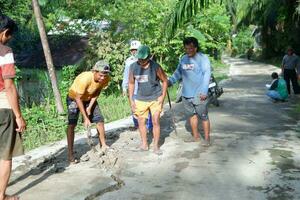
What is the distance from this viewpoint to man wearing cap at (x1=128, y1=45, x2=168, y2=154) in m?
7.43

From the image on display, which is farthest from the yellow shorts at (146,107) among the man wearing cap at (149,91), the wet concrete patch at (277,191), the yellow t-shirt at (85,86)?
the wet concrete patch at (277,191)

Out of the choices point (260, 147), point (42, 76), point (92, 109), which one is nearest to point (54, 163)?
point (92, 109)

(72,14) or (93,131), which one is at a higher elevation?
(72,14)

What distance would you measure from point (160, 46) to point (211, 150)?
1060 cm

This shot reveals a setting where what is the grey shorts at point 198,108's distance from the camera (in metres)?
7.87

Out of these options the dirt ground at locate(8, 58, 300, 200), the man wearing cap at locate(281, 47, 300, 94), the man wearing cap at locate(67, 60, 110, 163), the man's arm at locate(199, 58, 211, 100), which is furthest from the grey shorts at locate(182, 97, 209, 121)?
the man wearing cap at locate(281, 47, 300, 94)

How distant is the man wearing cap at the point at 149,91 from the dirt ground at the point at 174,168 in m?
0.45

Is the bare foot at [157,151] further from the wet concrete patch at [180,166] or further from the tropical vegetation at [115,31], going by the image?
the tropical vegetation at [115,31]

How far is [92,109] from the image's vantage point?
7.17m

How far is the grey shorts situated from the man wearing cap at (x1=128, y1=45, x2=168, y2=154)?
0.67 metres

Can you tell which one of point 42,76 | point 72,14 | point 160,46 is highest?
point 72,14

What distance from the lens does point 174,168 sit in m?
6.57

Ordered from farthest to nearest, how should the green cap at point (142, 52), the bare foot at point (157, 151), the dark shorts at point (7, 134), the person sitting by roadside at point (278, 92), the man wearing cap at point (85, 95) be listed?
the person sitting by roadside at point (278, 92) < the bare foot at point (157, 151) < the green cap at point (142, 52) < the man wearing cap at point (85, 95) < the dark shorts at point (7, 134)

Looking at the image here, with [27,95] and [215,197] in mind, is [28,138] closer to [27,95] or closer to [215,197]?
[215,197]
